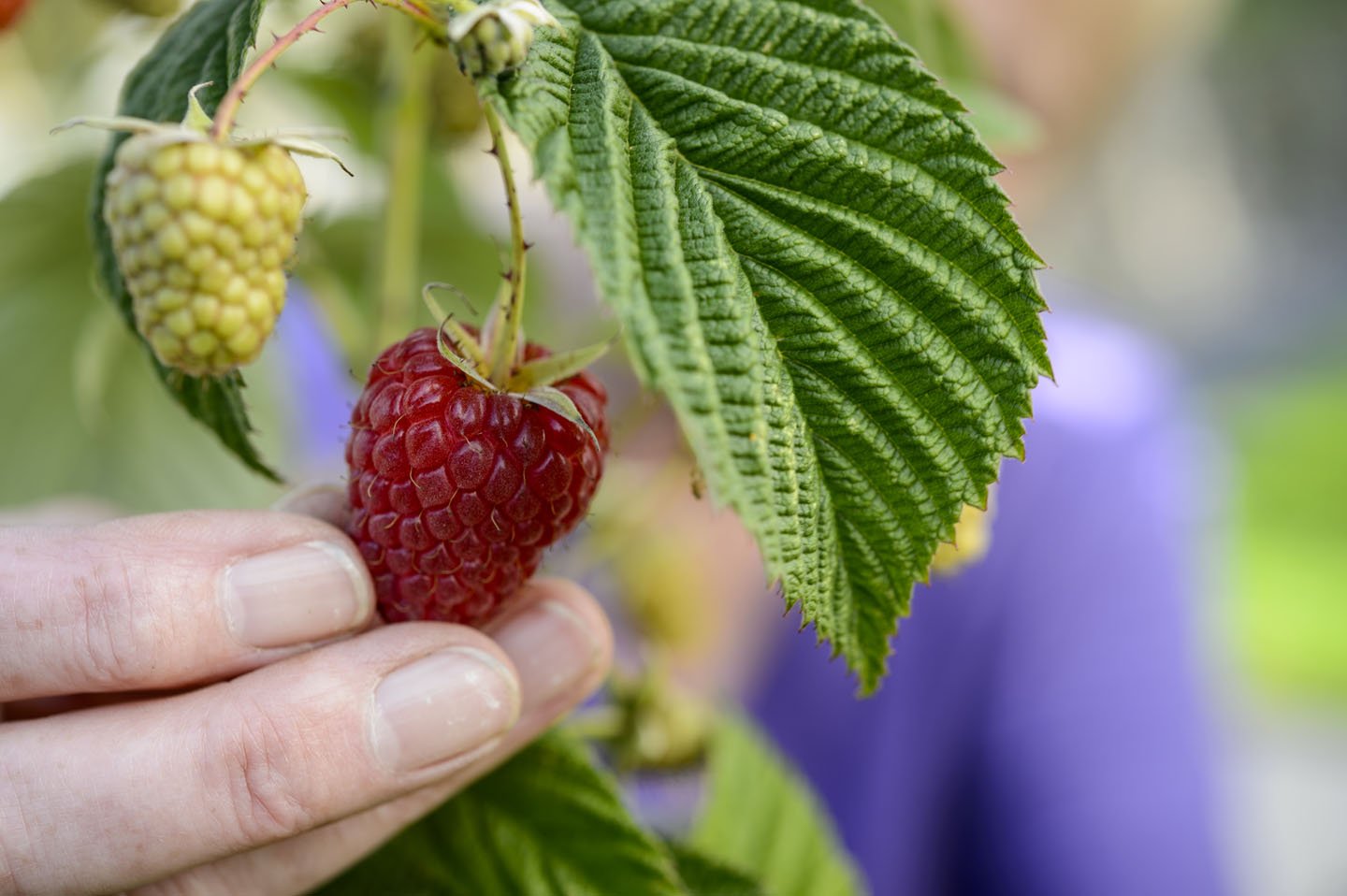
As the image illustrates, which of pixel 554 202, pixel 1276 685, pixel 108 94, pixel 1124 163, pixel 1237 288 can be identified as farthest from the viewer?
pixel 1237 288

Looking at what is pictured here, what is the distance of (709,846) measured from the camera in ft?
2.52

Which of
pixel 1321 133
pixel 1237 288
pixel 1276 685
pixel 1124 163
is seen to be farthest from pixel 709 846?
pixel 1321 133

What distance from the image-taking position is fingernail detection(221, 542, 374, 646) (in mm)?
475

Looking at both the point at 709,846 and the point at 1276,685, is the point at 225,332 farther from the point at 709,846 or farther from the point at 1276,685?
the point at 1276,685

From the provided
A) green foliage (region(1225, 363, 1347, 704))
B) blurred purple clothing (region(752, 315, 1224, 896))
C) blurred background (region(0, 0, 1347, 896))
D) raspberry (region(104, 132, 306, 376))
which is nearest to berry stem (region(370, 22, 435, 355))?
blurred background (region(0, 0, 1347, 896))

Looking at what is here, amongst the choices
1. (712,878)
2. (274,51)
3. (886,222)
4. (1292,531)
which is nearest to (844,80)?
(886,222)

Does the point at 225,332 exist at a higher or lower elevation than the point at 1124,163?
lower

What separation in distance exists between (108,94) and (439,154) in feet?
0.97

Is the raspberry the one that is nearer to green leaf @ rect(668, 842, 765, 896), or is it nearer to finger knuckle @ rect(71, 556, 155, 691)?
finger knuckle @ rect(71, 556, 155, 691)

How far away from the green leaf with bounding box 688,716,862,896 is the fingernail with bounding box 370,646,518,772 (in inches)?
11.8

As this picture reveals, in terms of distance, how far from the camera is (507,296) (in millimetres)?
431

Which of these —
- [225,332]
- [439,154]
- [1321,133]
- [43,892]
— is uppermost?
[1321,133]

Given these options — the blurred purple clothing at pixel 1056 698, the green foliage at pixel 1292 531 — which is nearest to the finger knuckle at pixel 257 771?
the blurred purple clothing at pixel 1056 698

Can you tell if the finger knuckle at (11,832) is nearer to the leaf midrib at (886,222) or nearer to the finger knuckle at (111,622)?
the finger knuckle at (111,622)
